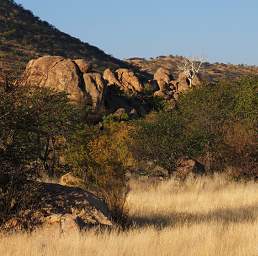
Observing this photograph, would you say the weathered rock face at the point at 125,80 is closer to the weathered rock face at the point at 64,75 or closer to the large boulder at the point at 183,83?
the large boulder at the point at 183,83

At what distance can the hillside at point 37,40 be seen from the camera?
57469mm

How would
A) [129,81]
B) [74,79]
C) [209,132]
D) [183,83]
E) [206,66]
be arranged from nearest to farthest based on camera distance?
[209,132], [74,79], [129,81], [183,83], [206,66]

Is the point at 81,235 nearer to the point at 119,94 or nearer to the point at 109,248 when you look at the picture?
the point at 109,248

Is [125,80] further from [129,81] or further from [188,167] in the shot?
[188,167]

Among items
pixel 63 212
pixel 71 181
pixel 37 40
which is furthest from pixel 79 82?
pixel 37 40

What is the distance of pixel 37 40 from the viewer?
206 ft

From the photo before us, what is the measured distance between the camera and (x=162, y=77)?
53.4m

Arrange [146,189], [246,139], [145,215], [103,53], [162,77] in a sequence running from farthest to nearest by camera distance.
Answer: [103,53] → [162,77] → [246,139] → [146,189] → [145,215]

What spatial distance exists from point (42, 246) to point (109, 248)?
900 millimetres

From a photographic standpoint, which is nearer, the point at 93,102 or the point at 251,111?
the point at 251,111

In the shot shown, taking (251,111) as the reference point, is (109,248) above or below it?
below

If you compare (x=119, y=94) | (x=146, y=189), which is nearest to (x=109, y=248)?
(x=146, y=189)

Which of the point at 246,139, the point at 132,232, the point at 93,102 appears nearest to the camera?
the point at 132,232

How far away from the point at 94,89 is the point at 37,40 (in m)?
28.5
